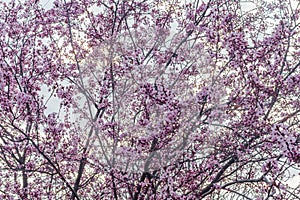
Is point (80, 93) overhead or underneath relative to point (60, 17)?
underneath

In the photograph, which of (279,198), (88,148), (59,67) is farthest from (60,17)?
(279,198)

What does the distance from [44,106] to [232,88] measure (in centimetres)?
319

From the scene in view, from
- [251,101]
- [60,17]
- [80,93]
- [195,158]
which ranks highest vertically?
[60,17]

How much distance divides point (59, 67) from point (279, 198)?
4.44m

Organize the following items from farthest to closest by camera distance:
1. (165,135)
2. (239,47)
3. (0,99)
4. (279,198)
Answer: (0,99) → (239,47) → (165,135) → (279,198)

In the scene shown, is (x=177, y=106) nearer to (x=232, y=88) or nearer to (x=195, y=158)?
(x=195, y=158)

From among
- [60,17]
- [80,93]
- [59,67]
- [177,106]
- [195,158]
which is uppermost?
[60,17]

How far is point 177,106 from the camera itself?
532cm

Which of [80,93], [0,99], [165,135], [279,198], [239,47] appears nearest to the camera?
[279,198]

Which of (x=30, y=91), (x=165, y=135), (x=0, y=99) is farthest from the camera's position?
(x=30, y=91)

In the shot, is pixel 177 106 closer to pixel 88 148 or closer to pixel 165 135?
pixel 165 135

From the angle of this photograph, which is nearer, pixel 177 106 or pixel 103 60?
pixel 177 106

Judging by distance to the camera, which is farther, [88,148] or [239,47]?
[88,148]

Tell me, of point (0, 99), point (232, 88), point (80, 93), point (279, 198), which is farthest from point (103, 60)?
point (279, 198)
